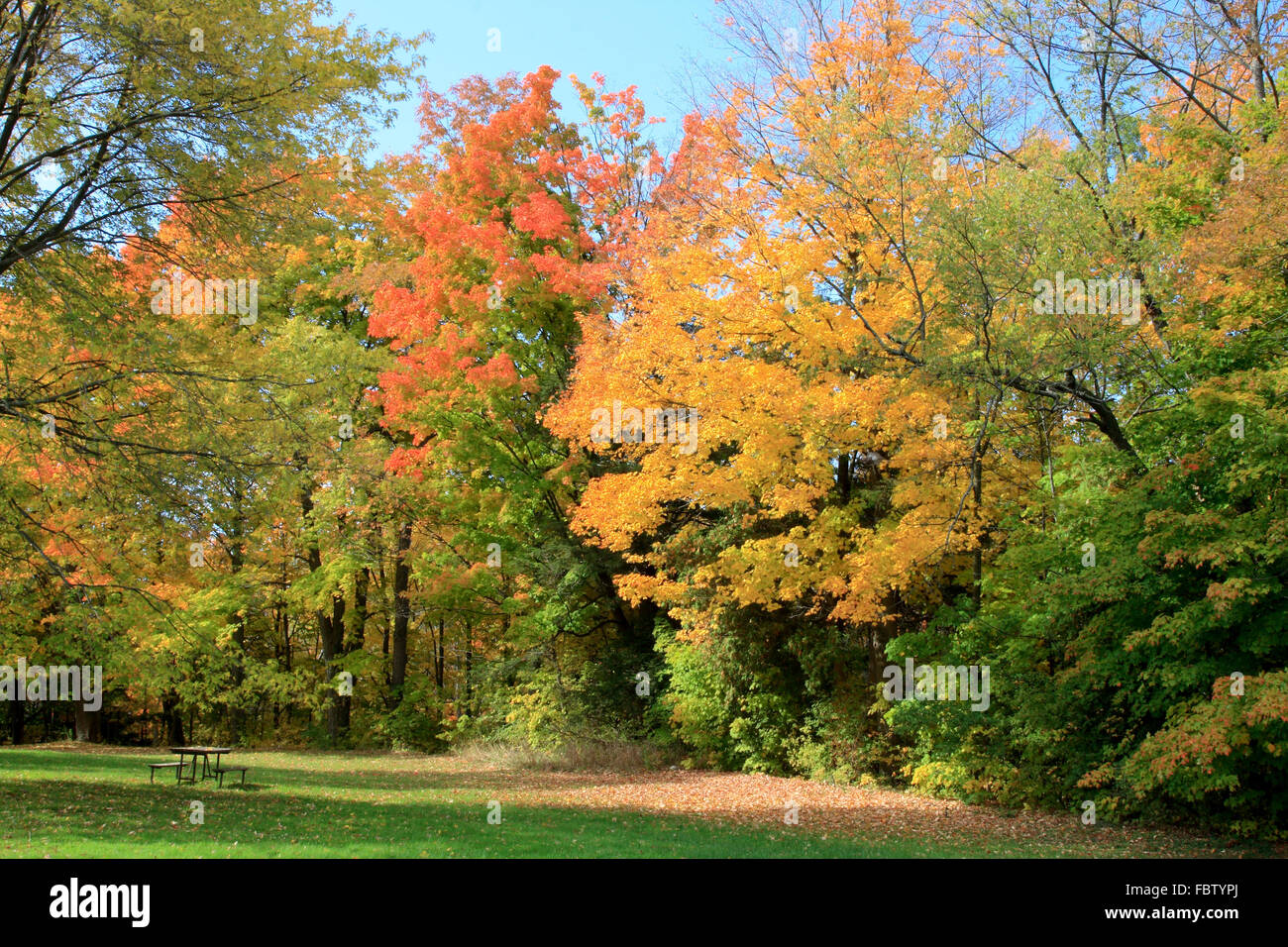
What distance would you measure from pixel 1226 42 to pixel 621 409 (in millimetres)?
10547

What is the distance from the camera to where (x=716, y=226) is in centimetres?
1432

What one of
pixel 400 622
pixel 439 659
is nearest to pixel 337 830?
pixel 400 622

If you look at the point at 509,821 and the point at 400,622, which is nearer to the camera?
the point at 509,821

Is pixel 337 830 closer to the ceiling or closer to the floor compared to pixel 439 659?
closer to the ceiling

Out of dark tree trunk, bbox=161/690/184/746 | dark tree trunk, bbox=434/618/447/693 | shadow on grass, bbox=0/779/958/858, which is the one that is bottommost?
dark tree trunk, bbox=161/690/184/746

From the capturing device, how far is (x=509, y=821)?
1130 centimetres

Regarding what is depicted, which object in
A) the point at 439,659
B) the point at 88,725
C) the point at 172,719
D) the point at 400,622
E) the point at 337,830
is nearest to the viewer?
the point at 337,830

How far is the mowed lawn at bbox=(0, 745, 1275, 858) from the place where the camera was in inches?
347

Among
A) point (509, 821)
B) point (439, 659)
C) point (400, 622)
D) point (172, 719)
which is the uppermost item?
point (400, 622)

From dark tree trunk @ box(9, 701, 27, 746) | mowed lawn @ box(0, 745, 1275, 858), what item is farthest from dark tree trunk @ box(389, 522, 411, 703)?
dark tree trunk @ box(9, 701, 27, 746)

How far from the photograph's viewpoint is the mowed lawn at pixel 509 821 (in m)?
8.81

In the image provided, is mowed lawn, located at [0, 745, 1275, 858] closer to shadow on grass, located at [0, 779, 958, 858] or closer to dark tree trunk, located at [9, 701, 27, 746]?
shadow on grass, located at [0, 779, 958, 858]

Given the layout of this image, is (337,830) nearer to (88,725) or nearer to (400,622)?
(400,622)

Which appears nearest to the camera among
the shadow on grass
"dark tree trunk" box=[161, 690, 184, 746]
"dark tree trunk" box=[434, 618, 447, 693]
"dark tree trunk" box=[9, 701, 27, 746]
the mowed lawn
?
the shadow on grass
